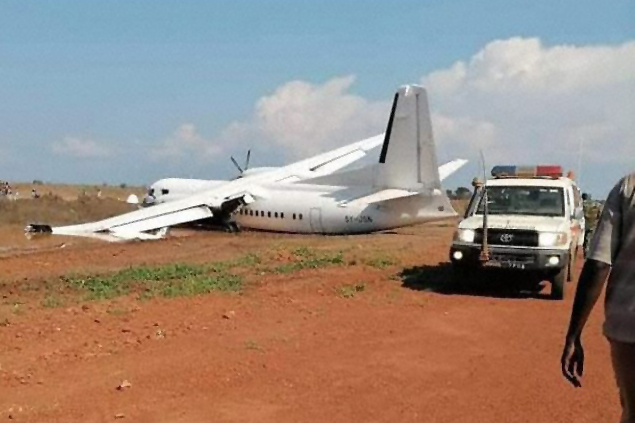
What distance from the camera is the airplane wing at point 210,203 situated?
2439cm

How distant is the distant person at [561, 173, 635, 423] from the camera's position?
3541mm

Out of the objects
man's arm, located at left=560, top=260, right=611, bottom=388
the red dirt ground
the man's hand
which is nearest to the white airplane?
the red dirt ground

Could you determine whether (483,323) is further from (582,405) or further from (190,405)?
(190,405)

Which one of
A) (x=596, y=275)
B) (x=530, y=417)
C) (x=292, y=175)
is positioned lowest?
(x=530, y=417)

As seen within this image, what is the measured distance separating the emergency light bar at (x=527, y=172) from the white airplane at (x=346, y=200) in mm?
10689

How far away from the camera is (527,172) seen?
1585 centimetres

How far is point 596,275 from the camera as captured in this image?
385 centimetres

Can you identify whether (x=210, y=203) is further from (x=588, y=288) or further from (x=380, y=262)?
(x=588, y=288)

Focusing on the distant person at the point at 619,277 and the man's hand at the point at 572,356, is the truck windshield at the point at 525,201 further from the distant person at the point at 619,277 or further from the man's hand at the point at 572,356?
the distant person at the point at 619,277

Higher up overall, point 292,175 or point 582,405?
point 292,175

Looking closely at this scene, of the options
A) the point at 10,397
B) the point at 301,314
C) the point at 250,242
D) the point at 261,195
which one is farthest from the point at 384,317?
the point at 261,195

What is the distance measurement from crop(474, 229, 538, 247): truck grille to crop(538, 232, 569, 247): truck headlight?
8 cm

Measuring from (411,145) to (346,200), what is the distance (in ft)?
11.6

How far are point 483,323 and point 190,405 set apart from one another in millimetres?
5489
